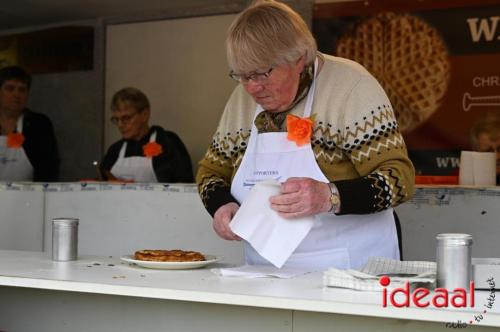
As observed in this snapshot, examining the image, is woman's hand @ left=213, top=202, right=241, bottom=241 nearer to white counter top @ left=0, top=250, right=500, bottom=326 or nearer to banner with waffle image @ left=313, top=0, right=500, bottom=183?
white counter top @ left=0, top=250, right=500, bottom=326

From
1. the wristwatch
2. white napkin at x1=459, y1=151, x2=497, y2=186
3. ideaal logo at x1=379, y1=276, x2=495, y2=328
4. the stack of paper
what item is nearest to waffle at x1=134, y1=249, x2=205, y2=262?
the wristwatch

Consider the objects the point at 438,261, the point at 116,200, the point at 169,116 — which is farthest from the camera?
the point at 169,116

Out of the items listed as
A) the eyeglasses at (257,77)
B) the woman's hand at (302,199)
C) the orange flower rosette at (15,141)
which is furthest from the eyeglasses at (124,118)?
the woman's hand at (302,199)

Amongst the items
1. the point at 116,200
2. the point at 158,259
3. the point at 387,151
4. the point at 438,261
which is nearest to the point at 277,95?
the point at 387,151

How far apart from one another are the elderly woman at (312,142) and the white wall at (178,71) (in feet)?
11.3

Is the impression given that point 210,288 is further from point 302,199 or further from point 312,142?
point 312,142

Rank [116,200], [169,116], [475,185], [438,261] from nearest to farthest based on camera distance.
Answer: [438,261] < [475,185] < [116,200] < [169,116]

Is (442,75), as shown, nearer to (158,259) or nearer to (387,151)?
(387,151)

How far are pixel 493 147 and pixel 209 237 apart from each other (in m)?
2.13

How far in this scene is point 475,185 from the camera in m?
3.61

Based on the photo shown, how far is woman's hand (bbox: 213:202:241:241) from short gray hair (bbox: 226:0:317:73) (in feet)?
1.29

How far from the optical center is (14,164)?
5.52m

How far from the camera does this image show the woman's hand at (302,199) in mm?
1921

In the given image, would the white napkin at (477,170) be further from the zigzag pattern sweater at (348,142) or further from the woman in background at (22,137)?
the woman in background at (22,137)
